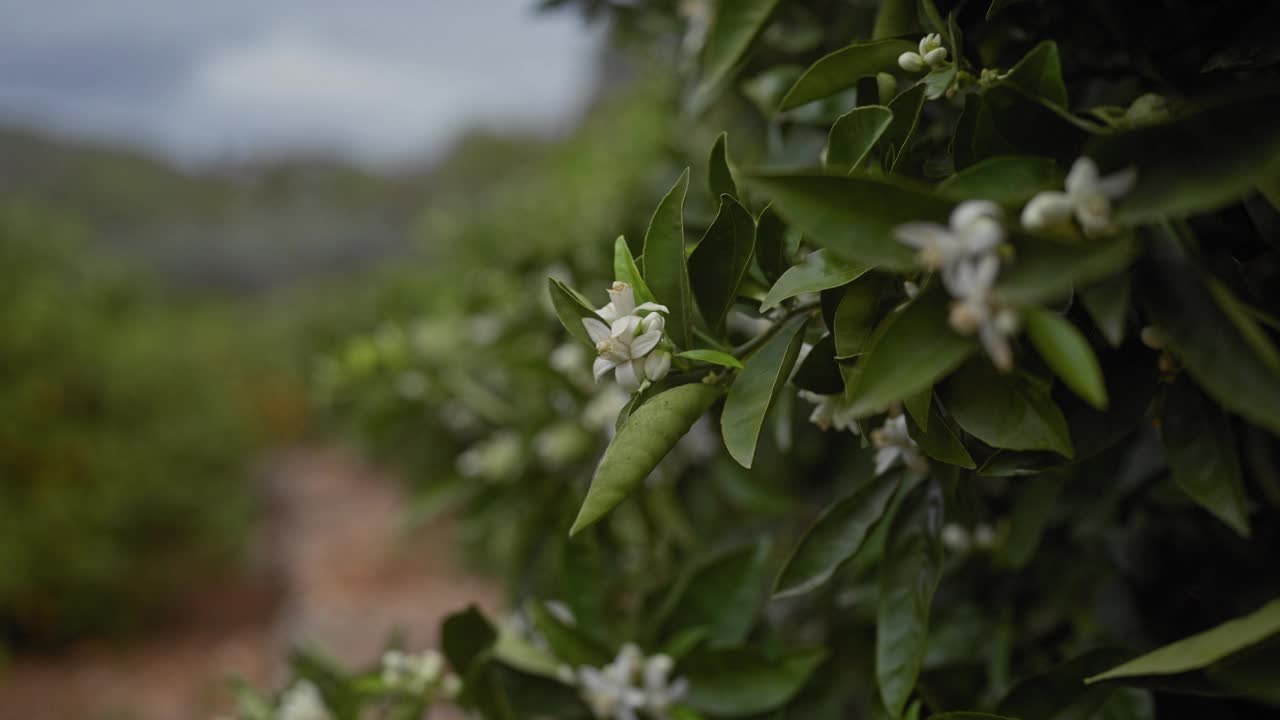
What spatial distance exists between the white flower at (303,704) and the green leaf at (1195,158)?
70 centimetres

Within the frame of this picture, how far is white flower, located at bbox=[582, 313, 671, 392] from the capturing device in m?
0.45

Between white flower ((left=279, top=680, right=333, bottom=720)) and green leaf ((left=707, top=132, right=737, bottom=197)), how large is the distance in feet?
1.79

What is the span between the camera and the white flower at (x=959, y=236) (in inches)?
13.7

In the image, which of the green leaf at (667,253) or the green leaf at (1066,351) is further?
the green leaf at (667,253)

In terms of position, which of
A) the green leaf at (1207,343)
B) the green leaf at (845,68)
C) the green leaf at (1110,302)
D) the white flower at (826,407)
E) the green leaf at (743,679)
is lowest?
the green leaf at (743,679)

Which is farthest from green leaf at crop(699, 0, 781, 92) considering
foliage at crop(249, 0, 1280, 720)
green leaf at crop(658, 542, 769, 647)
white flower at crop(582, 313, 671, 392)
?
green leaf at crop(658, 542, 769, 647)

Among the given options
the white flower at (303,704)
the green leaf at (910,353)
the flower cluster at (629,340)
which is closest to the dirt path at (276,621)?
the white flower at (303,704)

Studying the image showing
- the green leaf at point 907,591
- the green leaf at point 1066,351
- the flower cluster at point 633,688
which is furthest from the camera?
the flower cluster at point 633,688

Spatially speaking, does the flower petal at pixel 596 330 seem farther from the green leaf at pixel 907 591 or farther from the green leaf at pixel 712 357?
the green leaf at pixel 907 591

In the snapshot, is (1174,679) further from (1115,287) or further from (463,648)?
(463,648)

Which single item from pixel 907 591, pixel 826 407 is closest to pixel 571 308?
pixel 826 407

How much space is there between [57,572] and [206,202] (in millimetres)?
10303

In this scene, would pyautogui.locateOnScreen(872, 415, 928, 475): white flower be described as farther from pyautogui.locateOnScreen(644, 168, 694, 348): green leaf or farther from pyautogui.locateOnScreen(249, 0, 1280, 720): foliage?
pyautogui.locateOnScreen(644, 168, 694, 348): green leaf

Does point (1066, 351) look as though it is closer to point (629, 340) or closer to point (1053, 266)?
point (1053, 266)
